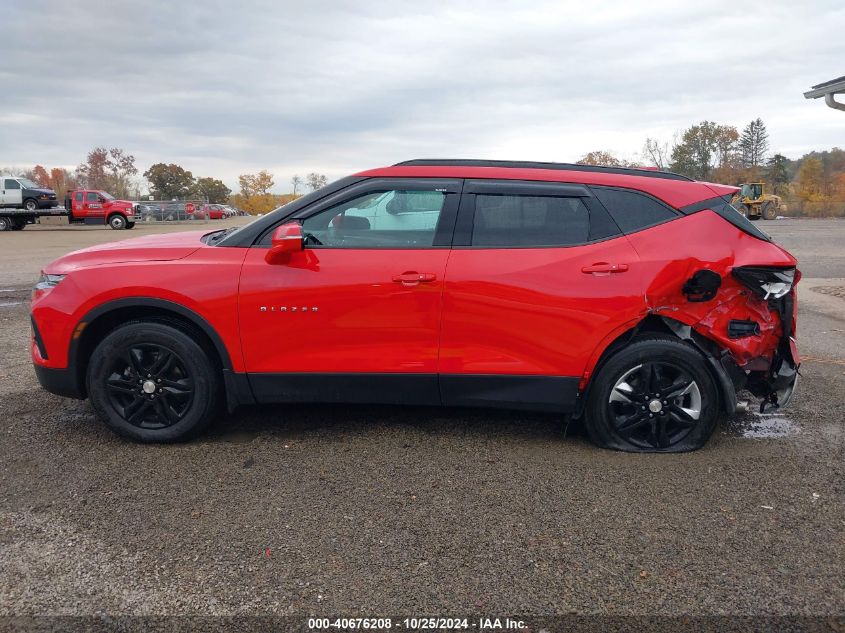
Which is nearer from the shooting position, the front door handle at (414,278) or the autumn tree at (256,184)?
the front door handle at (414,278)

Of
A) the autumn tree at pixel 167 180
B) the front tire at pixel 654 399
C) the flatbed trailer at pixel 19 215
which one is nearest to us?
the front tire at pixel 654 399

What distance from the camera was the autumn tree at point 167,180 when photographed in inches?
3383

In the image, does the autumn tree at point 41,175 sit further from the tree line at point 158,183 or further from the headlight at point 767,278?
the headlight at point 767,278

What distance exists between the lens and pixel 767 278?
3.60 metres

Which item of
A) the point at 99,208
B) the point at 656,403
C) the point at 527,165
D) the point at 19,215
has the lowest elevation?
the point at 656,403

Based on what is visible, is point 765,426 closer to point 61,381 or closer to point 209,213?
point 61,381

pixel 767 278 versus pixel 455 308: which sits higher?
pixel 767 278

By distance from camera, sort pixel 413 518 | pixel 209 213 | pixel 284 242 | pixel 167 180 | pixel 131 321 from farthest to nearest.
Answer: pixel 167 180, pixel 209 213, pixel 131 321, pixel 284 242, pixel 413 518

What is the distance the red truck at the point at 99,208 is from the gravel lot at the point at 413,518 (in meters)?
33.6

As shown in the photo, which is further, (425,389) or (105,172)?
(105,172)

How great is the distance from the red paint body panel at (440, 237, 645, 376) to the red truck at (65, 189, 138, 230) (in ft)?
116

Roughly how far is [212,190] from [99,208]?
2580 inches

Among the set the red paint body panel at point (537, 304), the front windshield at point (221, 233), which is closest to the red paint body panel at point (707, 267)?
the red paint body panel at point (537, 304)

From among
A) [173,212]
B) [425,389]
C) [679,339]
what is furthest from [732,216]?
[173,212]
